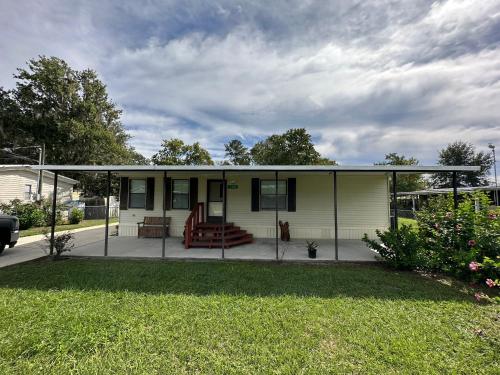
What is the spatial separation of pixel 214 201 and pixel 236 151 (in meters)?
26.0

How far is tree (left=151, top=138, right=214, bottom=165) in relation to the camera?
21359 millimetres

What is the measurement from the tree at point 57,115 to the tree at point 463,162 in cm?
3967

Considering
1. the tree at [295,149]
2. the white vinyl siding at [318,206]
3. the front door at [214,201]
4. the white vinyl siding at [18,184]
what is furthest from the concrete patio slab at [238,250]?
the tree at [295,149]

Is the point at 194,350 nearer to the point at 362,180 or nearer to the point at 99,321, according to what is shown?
the point at 99,321

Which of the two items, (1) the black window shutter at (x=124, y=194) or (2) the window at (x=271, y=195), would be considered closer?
(2) the window at (x=271, y=195)

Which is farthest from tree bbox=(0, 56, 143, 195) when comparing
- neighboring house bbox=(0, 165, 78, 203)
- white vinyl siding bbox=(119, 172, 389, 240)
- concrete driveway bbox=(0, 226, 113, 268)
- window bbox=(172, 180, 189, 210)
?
window bbox=(172, 180, 189, 210)

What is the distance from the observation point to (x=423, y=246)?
210 inches

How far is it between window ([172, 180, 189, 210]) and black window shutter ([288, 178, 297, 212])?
4.06 metres

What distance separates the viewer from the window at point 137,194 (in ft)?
30.9

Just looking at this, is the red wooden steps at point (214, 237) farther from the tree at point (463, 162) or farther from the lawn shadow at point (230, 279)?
the tree at point (463, 162)

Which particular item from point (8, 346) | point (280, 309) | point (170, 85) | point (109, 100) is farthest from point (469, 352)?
point (109, 100)

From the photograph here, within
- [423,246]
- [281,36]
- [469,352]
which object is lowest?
[469,352]

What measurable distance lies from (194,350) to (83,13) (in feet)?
27.6

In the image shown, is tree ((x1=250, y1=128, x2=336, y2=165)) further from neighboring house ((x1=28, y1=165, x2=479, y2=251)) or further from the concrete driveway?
the concrete driveway
